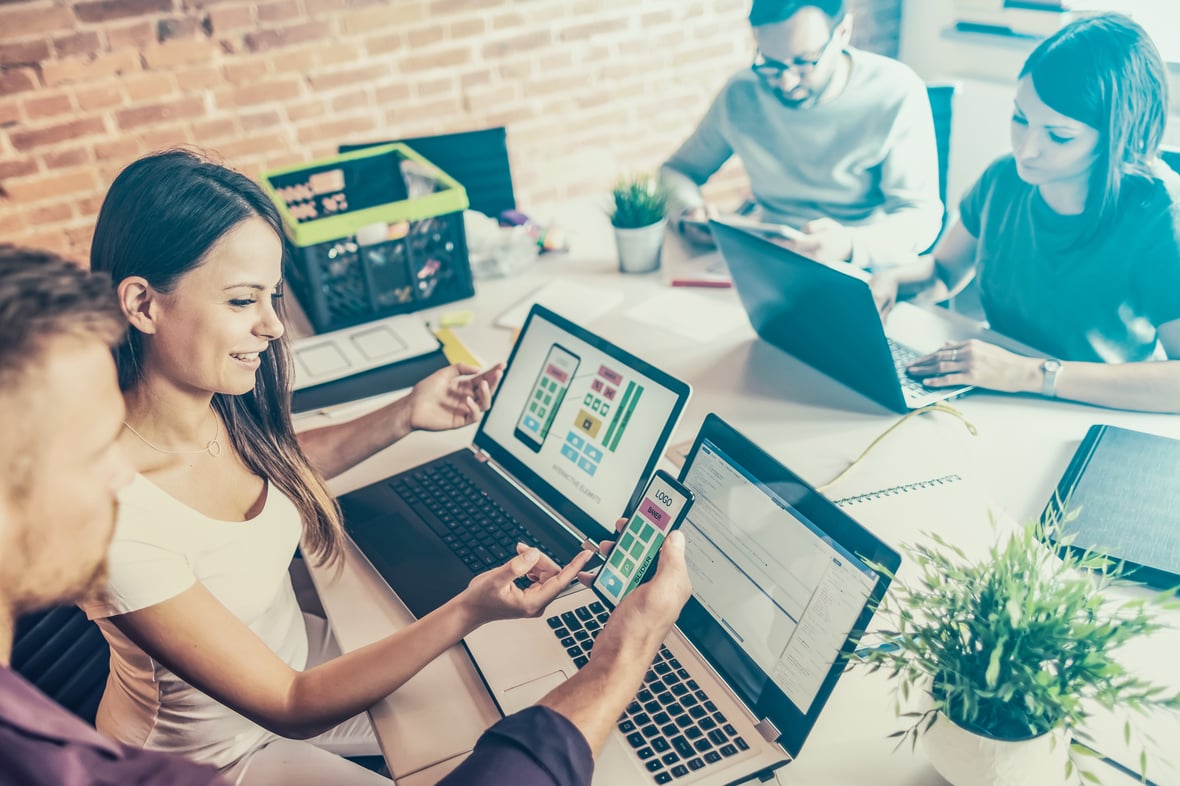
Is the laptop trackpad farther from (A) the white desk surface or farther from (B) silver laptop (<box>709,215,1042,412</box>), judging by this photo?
(B) silver laptop (<box>709,215,1042,412</box>)

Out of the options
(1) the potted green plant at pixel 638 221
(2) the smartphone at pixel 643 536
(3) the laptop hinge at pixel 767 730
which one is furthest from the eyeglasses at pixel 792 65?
(3) the laptop hinge at pixel 767 730

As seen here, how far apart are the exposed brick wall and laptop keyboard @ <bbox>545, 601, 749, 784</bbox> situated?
2.46 meters

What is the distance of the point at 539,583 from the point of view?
1078 mm

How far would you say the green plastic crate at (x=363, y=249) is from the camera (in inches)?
77.1

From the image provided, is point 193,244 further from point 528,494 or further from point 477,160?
point 477,160

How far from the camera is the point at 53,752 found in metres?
0.65

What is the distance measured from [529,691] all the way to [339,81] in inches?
98.2

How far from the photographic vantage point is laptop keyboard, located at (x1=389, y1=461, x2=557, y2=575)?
4.24 feet

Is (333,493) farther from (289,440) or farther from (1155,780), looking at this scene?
(1155,780)

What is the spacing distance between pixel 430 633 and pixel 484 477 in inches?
16.9

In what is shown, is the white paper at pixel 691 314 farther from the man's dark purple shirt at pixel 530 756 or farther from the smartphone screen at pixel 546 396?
the man's dark purple shirt at pixel 530 756

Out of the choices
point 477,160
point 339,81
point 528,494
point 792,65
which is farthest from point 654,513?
point 339,81

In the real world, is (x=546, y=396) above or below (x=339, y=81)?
below

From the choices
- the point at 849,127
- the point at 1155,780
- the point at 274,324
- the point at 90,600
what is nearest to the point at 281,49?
the point at 849,127
